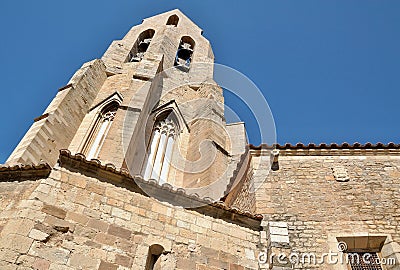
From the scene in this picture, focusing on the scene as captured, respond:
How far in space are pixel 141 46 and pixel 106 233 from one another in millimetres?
17976

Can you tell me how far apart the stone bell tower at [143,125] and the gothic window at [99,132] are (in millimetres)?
31

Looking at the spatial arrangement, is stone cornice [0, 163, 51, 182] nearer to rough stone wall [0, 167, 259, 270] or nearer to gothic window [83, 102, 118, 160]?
rough stone wall [0, 167, 259, 270]

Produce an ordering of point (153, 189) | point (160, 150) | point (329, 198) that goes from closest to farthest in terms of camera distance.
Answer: point (153, 189) < point (329, 198) < point (160, 150)

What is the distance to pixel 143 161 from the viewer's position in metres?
9.87

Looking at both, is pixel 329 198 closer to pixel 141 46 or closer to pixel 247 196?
pixel 247 196

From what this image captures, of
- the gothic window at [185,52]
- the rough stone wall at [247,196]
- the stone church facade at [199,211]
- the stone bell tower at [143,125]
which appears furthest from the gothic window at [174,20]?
the rough stone wall at [247,196]

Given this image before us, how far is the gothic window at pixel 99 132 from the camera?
33.2 feet

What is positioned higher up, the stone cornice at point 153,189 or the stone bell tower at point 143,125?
the stone bell tower at point 143,125

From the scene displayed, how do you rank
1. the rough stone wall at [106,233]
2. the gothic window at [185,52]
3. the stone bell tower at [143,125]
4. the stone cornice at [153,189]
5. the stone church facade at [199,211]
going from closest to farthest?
the rough stone wall at [106,233]
the stone church facade at [199,211]
the stone cornice at [153,189]
the stone bell tower at [143,125]
the gothic window at [185,52]

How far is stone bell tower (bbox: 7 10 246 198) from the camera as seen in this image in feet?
28.6

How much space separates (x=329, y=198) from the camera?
577 centimetres

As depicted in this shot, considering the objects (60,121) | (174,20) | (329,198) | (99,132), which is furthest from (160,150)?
(174,20)

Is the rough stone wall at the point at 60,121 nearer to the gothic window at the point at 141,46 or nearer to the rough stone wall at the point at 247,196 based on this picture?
the rough stone wall at the point at 247,196

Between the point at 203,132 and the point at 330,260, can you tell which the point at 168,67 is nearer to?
the point at 203,132
